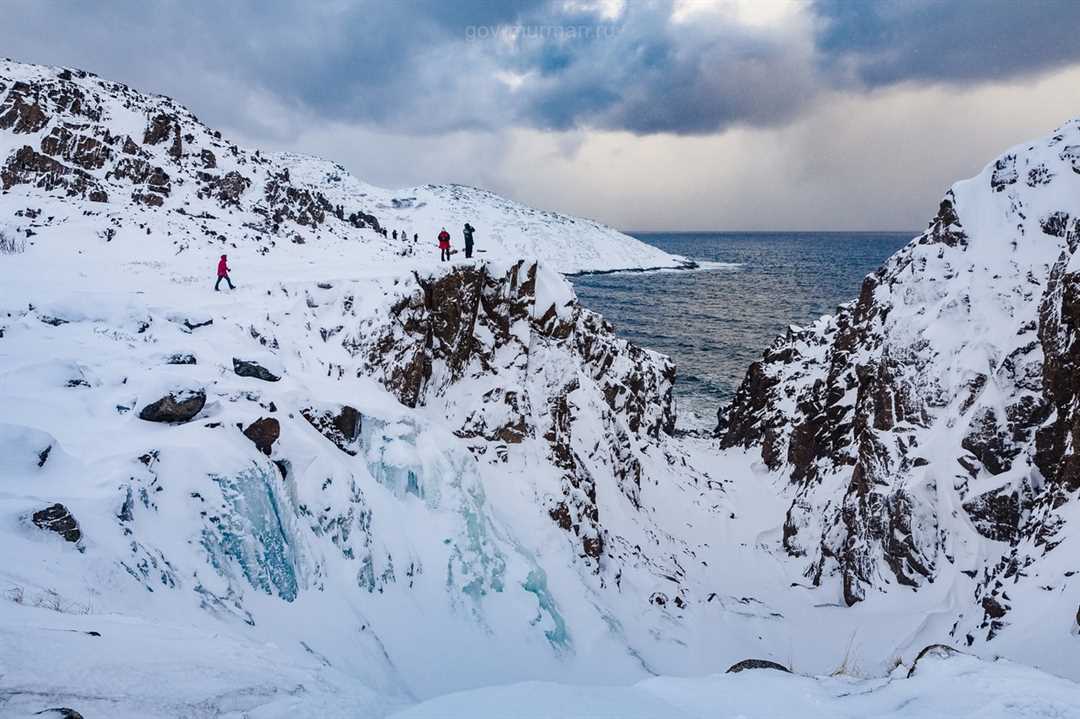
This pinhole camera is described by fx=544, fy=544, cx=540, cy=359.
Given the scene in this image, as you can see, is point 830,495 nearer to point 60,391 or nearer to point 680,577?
point 680,577

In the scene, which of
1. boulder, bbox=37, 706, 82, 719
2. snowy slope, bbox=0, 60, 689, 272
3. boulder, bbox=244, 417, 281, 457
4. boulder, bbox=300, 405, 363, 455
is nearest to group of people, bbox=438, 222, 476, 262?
snowy slope, bbox=0, 60, 689, 272

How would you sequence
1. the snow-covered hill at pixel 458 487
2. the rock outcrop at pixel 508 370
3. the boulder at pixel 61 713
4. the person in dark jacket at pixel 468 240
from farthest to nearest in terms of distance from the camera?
1. the person in dark jacket at pixel 468 240
2. the rock outcrop at pixel 508 370
3. the snow-covered hill at pixel 458 487
4. the boulder at pixel 61 713

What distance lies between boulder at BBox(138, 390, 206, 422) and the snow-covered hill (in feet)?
0.15

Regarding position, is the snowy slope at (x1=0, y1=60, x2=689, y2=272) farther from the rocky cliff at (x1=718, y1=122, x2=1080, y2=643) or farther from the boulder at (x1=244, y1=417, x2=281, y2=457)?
the rocky cliff at (x1=718, y1=122, x2=1080, y2=643)

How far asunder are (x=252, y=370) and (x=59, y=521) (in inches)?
288

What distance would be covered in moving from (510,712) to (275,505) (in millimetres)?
7752

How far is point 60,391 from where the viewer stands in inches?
424

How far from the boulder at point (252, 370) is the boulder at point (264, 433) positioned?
2886 millimetres

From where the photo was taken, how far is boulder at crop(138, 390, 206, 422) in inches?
424

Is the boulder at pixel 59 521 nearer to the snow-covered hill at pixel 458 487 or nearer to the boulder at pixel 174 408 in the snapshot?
the snow-covered hill at pixel 458 487

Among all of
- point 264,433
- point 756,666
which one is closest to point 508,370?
point 264,433

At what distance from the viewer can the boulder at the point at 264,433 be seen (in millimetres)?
11492

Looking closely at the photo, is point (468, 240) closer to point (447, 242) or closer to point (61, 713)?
point (447, 242)

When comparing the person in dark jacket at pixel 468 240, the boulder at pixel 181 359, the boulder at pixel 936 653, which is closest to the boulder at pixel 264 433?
the boulder at pixel 181 359
